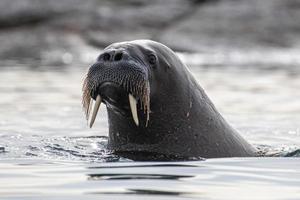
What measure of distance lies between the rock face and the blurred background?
0.09ft

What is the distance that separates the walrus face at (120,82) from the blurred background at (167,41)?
246 inches

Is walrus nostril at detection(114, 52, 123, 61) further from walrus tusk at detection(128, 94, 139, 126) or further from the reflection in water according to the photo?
the reflection in water

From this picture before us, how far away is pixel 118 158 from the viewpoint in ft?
23.7

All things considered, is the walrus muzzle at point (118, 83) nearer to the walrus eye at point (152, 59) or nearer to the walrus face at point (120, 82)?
the walrus face at point (120, 82)

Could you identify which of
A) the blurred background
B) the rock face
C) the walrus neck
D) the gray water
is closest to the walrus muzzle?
the walrus neck

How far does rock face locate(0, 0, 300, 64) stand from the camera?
1042 inches

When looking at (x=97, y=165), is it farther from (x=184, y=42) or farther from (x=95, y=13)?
(x=95, y=13)

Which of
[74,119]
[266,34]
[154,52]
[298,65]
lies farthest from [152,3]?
[154,52]

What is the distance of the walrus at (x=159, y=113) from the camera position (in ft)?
22.6

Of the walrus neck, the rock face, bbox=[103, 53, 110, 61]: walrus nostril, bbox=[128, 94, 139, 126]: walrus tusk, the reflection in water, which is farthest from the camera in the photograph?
the rock face

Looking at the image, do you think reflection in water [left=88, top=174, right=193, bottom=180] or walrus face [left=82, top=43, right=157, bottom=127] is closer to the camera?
reflection in water [left=88, top=174, right=193, bottom=180]

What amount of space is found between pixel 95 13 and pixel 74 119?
17.8m

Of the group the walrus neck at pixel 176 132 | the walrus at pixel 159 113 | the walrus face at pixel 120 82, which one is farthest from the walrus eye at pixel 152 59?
the walrus neck at pixel 176 132

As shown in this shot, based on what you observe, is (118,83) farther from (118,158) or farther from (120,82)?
(118,158)
